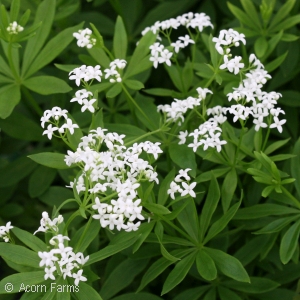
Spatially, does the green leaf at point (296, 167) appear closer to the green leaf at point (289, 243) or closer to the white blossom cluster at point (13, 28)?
the green leaf at point (289, 243)

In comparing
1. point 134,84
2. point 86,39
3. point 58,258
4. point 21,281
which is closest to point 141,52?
point 134,84

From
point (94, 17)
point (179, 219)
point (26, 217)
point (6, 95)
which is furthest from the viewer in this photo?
point (94, 17)

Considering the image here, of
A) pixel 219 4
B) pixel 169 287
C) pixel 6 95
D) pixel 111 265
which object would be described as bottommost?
pixel 169 287

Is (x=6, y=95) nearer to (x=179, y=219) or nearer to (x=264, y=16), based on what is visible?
(x=179, y=219)

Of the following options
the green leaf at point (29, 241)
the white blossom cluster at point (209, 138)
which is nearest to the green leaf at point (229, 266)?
the white blossom cluster at point (209, 138)

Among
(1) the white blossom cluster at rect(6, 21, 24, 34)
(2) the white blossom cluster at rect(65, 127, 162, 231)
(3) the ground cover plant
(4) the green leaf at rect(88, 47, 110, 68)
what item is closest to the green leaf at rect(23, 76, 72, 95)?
(3) the ground cover plant

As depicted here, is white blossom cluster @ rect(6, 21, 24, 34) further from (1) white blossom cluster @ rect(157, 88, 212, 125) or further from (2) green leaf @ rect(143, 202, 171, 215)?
(2) green leaf @ rect(143, 202, 171, 215)

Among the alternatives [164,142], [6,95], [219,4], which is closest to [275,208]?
[164,142]

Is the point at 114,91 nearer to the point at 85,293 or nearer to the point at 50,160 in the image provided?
the point at 50,160
